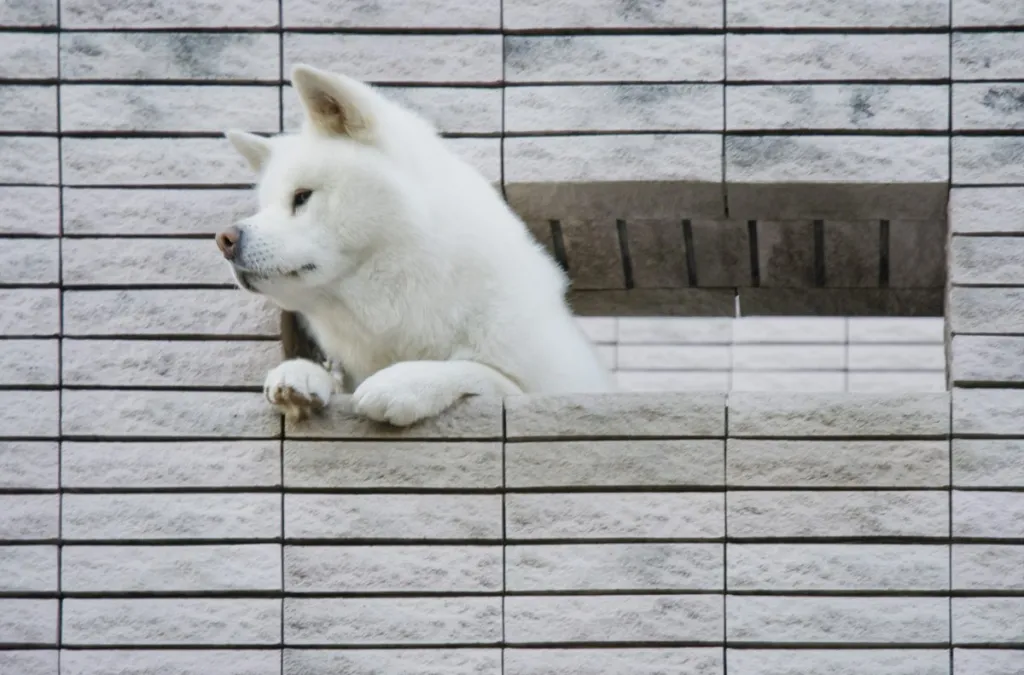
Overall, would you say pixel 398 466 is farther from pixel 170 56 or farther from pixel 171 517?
pixel 170 56

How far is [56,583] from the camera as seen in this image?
3873 millimetres

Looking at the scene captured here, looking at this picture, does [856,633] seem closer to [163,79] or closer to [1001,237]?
[1001,237]

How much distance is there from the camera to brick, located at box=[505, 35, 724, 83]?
13.0 feet

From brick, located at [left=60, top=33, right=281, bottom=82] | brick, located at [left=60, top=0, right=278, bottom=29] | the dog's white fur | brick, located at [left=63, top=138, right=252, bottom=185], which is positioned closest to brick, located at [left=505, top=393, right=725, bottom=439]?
the dog's white fur

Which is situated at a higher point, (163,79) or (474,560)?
(163,79)

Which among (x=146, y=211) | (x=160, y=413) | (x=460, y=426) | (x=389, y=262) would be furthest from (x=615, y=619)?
(x=146, y=211)

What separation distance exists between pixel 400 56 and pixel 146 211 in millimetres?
798

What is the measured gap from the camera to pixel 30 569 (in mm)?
3877

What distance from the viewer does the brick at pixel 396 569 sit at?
3773 millimetres

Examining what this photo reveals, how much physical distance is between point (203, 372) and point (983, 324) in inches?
80.0

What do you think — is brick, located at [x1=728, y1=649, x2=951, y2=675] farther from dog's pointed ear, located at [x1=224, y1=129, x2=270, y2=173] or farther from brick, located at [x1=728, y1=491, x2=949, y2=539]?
dog's pointed ear, located at [x1=224, y1=129, x2=270, y2=173]

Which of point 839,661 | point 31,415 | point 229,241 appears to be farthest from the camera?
point 31,415

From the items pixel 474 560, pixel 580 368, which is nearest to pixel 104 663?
pixel 474 560

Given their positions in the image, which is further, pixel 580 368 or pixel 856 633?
pixel 580 368
